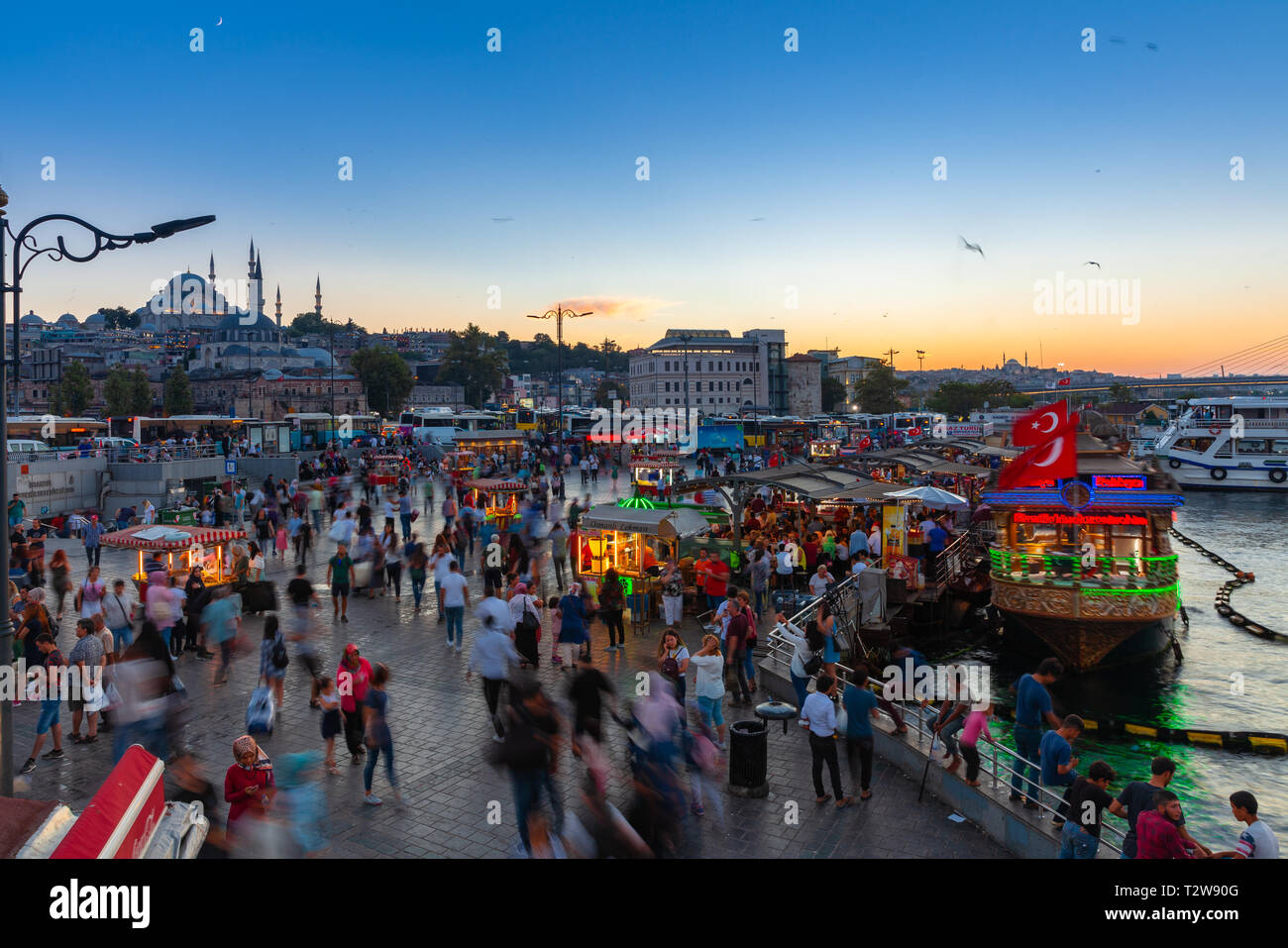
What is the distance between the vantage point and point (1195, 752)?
12.3 metres

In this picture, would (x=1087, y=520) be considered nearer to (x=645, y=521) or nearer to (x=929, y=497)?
(x=929, y=497)

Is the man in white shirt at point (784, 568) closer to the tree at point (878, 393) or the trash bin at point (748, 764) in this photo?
the trash bin at point (748, 764)

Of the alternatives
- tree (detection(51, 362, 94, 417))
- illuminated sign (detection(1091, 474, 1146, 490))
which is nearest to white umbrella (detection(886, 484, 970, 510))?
illuminated sign (detection(1091, 474, 1146, 490))

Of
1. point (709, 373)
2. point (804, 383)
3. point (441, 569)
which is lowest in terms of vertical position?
A: point (441, 569)

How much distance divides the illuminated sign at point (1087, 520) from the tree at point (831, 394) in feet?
400

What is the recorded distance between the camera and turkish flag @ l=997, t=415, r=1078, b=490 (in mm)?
14990

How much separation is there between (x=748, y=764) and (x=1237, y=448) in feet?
194

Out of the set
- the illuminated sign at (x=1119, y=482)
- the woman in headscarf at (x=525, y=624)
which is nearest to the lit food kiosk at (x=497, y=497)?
the woman in headscarf at (x=525, y=624)

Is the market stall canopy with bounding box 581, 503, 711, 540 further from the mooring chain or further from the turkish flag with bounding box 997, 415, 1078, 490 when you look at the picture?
the mooring chain

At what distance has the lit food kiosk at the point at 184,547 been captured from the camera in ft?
45.9

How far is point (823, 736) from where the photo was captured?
7570 millimetres

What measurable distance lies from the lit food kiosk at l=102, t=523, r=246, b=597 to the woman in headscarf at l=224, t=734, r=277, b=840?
880 centimetres

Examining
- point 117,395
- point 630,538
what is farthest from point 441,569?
point 117,395
